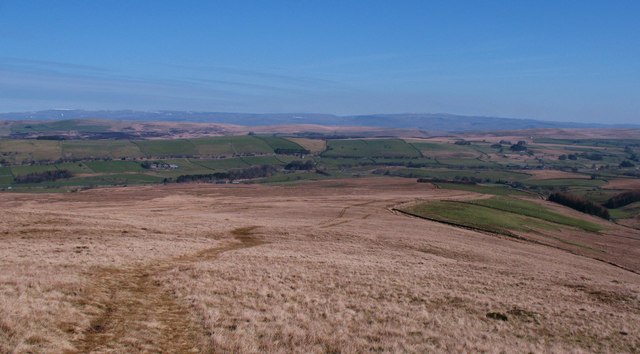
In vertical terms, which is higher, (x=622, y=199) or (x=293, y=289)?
(x=293, y=289)

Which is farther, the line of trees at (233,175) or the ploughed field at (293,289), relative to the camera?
the line of trees at (233,175)

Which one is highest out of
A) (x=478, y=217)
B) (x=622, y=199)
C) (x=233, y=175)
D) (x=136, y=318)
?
(x=136, y=318)

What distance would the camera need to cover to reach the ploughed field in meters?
16.9

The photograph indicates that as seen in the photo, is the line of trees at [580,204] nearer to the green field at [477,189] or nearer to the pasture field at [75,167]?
the green field at [477,189]

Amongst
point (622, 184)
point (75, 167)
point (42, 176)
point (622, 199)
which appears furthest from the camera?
point (75, 167)

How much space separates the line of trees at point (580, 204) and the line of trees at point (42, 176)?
430 ft

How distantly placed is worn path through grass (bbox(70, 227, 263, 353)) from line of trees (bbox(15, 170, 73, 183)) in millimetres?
143558

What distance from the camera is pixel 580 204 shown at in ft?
347

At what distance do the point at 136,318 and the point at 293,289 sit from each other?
28.3ft

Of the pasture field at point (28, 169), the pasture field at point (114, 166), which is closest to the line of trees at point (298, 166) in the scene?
the pasture field at point (114, 166)

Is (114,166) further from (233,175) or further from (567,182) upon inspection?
(567,182)

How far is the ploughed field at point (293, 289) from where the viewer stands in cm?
1689

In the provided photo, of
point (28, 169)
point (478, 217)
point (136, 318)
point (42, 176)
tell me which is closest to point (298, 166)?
point (42, 176)

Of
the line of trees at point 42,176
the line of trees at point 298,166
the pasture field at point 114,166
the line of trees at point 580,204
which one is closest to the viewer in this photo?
the line of trees at point 580,204
